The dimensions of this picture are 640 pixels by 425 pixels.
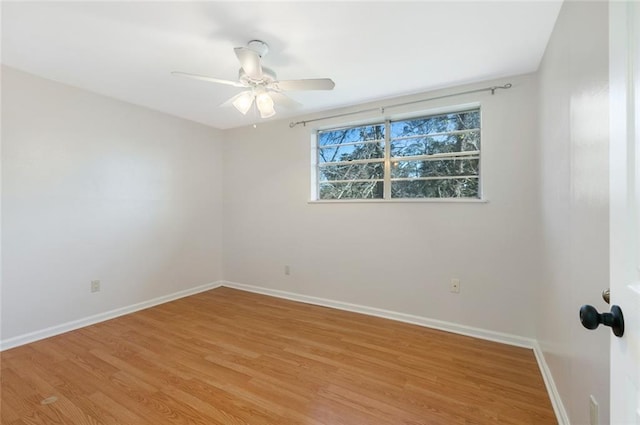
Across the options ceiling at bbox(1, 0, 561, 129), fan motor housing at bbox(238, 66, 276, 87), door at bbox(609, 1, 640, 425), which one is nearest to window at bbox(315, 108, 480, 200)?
ceiling at bbox(1, 0, 561, 129)

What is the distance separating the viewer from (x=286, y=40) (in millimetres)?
2002

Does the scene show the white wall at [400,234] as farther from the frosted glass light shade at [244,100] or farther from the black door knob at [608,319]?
the black door knob at [608,319]

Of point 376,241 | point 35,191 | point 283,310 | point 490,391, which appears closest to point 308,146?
point 376,241

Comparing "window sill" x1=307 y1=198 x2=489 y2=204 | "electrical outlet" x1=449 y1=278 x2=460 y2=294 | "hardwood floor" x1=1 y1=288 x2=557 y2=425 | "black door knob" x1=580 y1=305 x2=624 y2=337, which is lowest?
"hardwood floor" x1=1 y1=288 x2=557 y2=425

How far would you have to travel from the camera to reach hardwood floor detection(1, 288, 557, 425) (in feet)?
5.32

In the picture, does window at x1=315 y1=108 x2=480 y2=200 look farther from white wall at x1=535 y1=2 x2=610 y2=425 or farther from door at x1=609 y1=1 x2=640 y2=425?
door at x1=609 y1=1 x2=640 y2=425

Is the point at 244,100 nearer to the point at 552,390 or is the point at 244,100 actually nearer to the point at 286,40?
the point at 286,40

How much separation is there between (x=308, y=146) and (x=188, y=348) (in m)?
2.54

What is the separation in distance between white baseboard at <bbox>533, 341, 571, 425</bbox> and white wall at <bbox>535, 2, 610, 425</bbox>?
0.19 ft

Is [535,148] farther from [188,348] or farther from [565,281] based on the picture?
[188,348]

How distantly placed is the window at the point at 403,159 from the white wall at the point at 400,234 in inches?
6.8

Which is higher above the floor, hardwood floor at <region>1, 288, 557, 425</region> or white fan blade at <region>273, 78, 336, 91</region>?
white fan blade at <region>273, 78, 336, 91</region>

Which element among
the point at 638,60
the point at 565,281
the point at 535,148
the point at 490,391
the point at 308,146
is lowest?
the point at 490,391

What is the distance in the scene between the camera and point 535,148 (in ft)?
7.72
